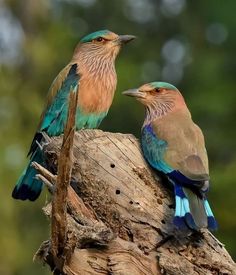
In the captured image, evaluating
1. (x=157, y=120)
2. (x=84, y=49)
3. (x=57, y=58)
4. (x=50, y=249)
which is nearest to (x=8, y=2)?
(x=57, y=58)

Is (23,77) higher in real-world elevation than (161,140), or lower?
lower

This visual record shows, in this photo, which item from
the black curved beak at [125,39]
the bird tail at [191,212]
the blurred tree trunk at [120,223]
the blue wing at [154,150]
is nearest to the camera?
the blurred tree trunk at [120,223]

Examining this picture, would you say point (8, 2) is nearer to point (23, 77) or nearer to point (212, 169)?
point (23, 77)

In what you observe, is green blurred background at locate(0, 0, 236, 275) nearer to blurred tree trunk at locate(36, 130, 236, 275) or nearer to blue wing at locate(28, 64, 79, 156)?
blue wing at locate(28, 64, 79, 156)

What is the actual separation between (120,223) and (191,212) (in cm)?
36

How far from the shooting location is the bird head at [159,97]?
704 centimetres

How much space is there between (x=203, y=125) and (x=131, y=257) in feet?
38.3

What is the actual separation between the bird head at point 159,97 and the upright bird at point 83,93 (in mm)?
422

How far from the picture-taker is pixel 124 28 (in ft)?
67.4

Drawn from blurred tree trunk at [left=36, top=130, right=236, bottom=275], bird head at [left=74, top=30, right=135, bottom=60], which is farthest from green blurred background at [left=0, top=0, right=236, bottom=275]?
blurred tree trunk at [left=36, top=130, right=236, bottom=275]

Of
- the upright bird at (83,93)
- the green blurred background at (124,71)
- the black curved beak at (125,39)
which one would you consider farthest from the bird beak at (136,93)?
the green blurred background at (124,71)

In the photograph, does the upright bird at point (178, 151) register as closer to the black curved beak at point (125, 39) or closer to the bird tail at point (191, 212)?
the bird tail at point (191, 212)

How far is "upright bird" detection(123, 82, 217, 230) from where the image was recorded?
5918 mm

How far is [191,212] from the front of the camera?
588cm
